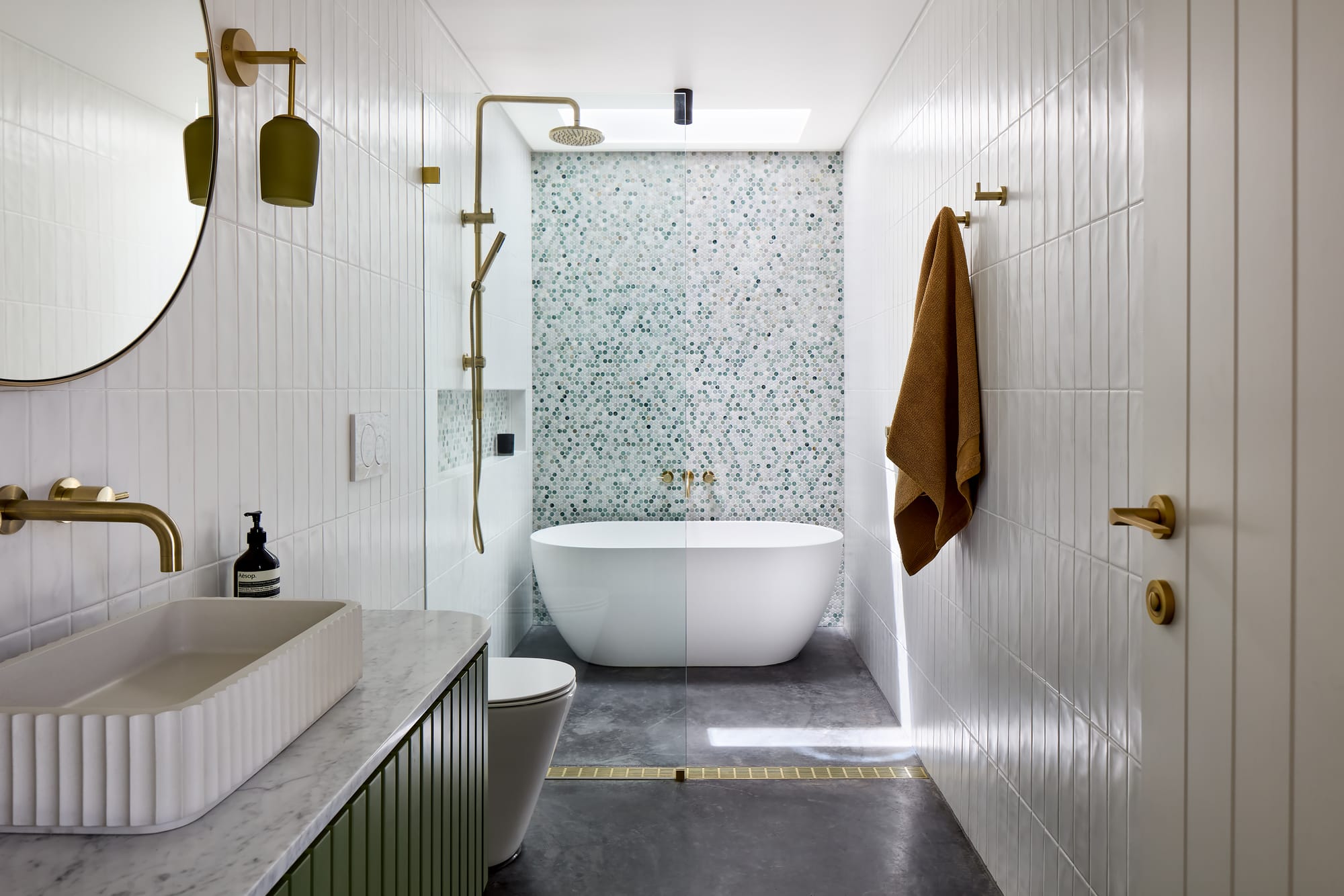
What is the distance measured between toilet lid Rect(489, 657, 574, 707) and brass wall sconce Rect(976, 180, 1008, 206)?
1682mm

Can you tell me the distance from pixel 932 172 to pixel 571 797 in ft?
7.71

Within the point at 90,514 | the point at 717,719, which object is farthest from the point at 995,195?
the point at 717,719

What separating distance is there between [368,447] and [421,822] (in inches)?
49.0

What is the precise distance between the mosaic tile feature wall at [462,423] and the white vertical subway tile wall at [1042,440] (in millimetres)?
1495

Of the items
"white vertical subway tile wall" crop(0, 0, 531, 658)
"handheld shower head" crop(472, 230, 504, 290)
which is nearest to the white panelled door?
"white vertical subway tile wall" crop(0, 0, 531, 658)

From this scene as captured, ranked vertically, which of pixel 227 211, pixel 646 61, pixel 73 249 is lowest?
pixel 73 249

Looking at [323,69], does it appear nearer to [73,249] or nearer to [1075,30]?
[73,249]

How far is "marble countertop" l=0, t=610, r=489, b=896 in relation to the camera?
0.74m

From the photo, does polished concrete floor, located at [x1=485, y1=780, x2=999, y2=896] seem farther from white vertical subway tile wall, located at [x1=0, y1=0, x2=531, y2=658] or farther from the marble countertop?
the marble countertop

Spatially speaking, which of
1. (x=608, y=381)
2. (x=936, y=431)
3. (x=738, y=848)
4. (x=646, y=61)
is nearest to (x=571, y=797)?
(x=738, y=848)

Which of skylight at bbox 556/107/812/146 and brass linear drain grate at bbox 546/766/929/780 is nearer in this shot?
brass linear drain grate at bbox 546/766/929/780

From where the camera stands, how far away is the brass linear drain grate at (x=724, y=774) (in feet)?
9.40

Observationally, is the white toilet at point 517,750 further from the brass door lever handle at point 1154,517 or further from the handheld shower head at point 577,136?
the handheld shower head at point 577,136

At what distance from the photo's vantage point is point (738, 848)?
2.42 metres
